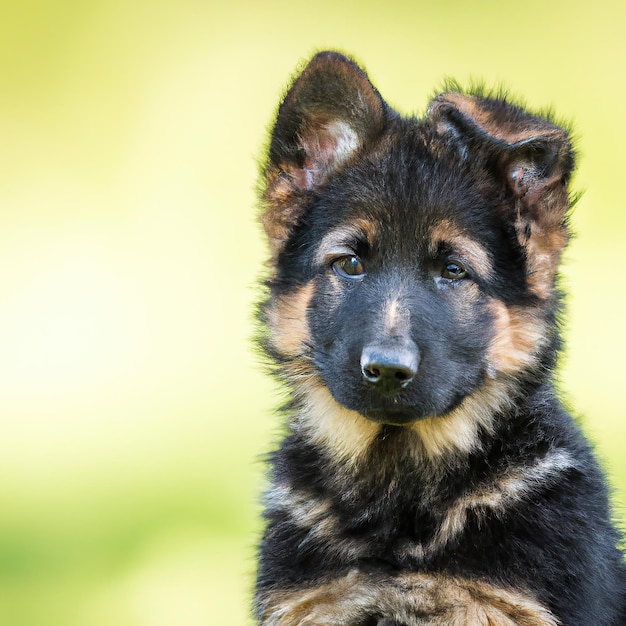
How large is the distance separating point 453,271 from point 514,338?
0.41 metres

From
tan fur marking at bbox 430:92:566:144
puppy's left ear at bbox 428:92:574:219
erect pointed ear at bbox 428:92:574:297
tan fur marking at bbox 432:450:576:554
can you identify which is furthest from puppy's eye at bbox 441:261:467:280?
tan fur marking at bbox 432:450:576:554

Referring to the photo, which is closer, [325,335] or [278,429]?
[325,335]

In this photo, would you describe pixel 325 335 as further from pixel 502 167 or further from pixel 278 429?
pixel 502 167

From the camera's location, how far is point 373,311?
520 cm

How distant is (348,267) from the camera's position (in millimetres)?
5492

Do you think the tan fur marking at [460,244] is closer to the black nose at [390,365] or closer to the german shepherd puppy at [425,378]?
the german shepherd puppy at [425,378]

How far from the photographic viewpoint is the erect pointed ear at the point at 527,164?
5367mm

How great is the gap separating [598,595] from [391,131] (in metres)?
2.29

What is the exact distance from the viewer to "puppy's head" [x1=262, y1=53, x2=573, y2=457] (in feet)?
17.1

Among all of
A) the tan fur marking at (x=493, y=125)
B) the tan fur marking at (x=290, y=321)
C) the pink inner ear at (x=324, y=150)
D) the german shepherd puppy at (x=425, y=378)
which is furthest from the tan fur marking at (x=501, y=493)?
the pink inner ear at (x=324, y=150)

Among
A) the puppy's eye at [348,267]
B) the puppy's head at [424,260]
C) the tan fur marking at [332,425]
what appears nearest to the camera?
the puppy's head at [424,260]

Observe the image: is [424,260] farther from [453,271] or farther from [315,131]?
[315,131]

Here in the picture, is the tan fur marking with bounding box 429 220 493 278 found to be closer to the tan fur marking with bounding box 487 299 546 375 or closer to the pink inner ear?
the tan fur marking with bounding box 487 299 546 375

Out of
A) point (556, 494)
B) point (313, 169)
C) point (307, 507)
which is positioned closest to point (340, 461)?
point (307, 507)
